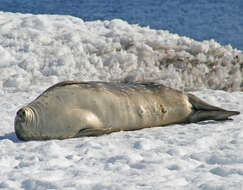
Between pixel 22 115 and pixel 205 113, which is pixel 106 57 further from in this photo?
pixel 22 115

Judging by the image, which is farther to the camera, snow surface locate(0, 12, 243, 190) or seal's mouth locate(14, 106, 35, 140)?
seal's mouth locate(14, 106, 35, 140)

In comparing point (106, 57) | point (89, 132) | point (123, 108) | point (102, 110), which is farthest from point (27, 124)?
point (106, 57)

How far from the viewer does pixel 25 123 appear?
3762mm

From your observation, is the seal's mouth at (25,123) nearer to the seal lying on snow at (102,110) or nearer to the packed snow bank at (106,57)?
the seal lying on snow at (102,110)

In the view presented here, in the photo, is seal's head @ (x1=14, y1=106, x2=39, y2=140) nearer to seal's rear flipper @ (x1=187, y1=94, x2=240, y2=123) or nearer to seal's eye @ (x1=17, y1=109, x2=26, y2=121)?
seal's eye @ (x1=17, y1=109, x2=26, y2=121)

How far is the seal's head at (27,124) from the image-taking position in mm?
3752

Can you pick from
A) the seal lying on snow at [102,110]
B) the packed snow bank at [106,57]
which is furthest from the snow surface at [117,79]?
the seal lying on snow at [102,110]

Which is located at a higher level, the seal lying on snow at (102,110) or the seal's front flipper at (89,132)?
the seal lying on snow at (102,110)

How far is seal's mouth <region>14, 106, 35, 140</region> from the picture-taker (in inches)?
148

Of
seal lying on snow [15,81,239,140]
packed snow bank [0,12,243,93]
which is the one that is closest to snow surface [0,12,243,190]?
packed snow bank [0,12,243,93]

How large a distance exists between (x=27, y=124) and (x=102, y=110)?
2.04 feet

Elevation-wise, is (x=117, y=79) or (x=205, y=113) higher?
(x=205, y=113)

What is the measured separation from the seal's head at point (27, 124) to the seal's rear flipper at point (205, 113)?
1457 millimetres

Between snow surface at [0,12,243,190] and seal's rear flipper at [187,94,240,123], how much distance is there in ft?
0.29
